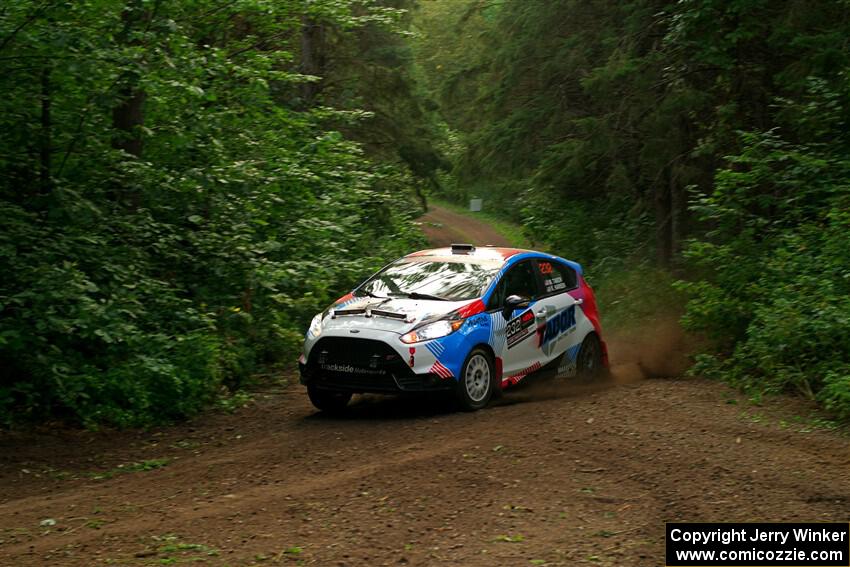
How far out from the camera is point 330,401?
11430mm

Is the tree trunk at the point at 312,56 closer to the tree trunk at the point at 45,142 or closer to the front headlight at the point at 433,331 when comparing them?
the tree trunk at the point at 45,142

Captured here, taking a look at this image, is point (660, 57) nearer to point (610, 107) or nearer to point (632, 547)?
point (610, 107)

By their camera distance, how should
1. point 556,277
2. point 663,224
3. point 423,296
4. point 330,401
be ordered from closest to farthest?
1. point 423,296
2. point 330,401
3. point 556,277
4. point 663,224

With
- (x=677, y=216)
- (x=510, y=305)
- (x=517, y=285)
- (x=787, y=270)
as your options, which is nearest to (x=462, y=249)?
(x=517, y=285)

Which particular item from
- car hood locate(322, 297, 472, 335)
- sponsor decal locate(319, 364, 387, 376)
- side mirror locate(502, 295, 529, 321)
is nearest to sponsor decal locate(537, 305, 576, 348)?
side mirror locate(502, 295, 529, 321)

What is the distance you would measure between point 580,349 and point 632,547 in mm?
6984

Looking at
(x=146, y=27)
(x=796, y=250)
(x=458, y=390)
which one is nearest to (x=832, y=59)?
(x=796, y=250)

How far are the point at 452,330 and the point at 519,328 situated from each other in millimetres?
1340

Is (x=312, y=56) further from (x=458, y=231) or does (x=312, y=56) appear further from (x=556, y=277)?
(x=458, y=231)

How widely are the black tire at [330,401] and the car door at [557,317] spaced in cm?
250

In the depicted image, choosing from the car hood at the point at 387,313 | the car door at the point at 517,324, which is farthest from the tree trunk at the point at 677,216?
the car hood at the point at 387,313

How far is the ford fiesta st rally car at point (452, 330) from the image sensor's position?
414 inches

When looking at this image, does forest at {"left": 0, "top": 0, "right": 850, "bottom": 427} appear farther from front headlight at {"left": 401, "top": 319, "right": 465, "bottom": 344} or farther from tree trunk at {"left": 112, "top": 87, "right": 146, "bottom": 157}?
front headlight at {"left": 401, "top": 319, "right": 465, "bottom": 344}

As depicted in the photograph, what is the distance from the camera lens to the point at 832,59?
15.0 m
